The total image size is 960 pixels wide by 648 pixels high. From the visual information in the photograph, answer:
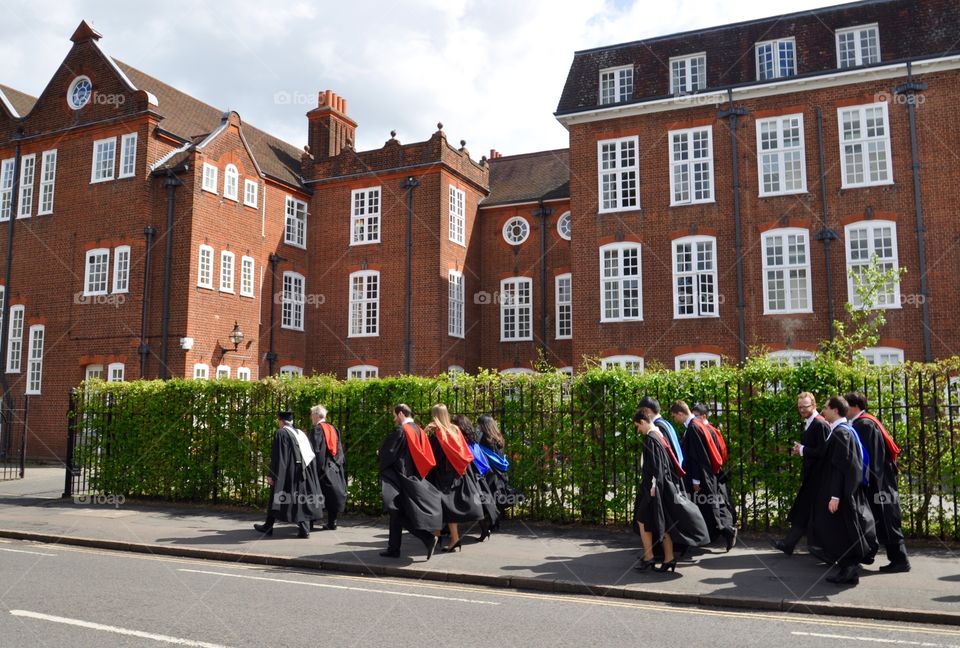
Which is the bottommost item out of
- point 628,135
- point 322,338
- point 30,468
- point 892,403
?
point 30,468

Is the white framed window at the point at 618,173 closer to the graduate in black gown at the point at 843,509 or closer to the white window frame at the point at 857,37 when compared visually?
the white window frame at the point at 857,37

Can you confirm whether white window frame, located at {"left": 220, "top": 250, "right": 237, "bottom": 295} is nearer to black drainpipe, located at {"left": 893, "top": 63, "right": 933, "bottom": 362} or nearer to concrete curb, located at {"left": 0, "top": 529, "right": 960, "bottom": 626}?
concrete curb, located at {"left": 0, "top": 529, "right": 960, "bottom": 626}

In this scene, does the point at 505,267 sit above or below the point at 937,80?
below

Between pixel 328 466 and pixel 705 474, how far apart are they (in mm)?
5586

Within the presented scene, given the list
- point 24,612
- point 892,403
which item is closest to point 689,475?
point 892,403

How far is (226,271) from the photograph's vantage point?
26312 millimetres

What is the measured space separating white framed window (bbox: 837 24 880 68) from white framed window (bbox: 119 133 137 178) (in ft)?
73.5

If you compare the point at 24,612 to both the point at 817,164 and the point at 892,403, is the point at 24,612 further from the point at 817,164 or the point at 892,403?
the point at 817,164

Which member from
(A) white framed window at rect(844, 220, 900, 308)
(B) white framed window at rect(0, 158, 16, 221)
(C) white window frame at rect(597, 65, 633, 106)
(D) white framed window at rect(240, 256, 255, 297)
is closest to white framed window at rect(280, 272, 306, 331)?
(D) white framed window at rect(240, 256, 255, 297)

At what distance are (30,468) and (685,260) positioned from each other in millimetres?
20695

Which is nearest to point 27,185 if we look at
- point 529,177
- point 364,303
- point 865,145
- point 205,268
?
point 205,268

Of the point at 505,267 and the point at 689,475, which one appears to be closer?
the point at 689,475

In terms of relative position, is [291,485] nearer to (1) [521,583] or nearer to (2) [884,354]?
(1) [521,583]

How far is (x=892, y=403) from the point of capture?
10.1m
